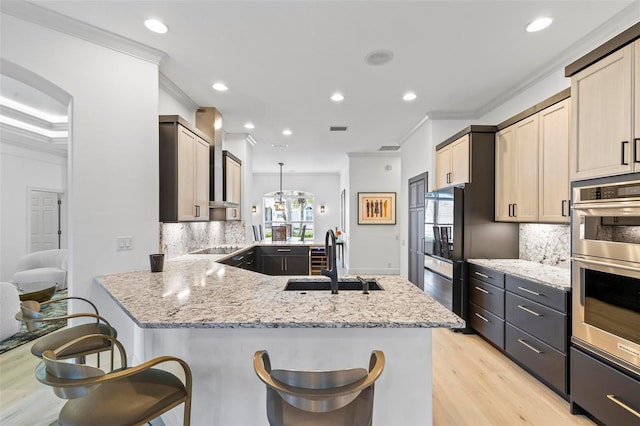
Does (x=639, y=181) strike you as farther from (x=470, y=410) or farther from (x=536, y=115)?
(x=470, y=410)

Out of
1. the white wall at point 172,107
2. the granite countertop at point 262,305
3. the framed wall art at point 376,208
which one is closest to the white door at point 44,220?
the white wall at point 172,107

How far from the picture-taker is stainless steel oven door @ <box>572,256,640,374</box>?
65.4 inches

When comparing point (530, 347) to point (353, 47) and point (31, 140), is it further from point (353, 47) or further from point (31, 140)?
point (31, 140)

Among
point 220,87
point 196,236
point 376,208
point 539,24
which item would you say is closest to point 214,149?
point 220,87

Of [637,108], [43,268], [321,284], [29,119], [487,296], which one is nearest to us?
[637,108]

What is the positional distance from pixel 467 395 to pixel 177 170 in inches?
129

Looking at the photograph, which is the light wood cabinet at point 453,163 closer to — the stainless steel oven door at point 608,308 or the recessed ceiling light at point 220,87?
the stainless steel oven door at point 608,308

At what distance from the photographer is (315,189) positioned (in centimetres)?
1077

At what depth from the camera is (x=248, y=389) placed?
149 cm

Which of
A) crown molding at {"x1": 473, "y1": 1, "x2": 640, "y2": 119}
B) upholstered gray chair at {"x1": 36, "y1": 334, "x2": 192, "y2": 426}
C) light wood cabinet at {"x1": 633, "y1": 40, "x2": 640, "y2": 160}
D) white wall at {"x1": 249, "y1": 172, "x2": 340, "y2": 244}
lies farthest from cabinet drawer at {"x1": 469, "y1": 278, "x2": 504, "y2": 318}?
white wall at {"x1": 249, "y1": 172, "x2": 340, "y2": 244}

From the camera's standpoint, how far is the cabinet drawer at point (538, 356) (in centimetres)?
220

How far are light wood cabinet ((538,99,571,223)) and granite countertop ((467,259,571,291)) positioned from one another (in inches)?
18.8

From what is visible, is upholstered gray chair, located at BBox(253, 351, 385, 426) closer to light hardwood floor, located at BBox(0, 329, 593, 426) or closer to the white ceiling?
light hardwood floor, located at BBox(0, 329, 593, 426)

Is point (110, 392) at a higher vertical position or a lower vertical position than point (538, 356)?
higher
